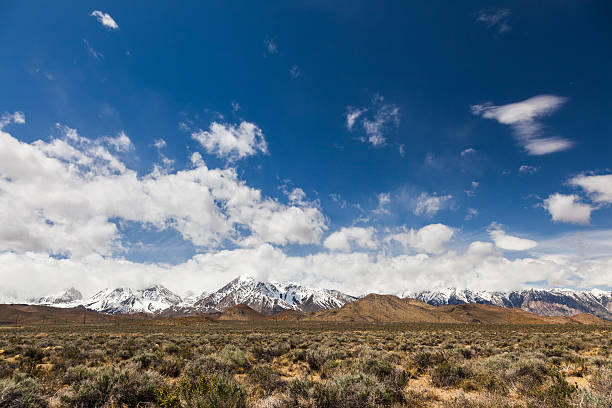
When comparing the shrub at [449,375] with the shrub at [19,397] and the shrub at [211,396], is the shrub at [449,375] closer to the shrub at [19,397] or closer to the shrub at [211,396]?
the shrub at [211,396]

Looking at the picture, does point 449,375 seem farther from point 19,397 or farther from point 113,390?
point 19,397

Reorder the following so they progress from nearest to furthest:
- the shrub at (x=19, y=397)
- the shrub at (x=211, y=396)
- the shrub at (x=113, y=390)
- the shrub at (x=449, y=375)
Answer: the shrub at (x=211, y=396), the shrub at (x=19, y=397), the shrub at (x=113, y=390), the shrub at (x=449, y=375)

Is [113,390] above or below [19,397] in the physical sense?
below

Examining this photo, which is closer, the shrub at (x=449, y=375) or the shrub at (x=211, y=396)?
the shrub at (x=211, y=396)

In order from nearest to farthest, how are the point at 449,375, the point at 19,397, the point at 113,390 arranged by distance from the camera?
the point at 19,397 < the point at 113,390 < the point at 449,375

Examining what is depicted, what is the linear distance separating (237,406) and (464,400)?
223 inches

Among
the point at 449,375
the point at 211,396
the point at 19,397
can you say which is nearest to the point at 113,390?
the point at 19,397

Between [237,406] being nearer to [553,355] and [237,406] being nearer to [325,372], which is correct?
[325,372]

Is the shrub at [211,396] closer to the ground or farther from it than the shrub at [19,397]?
farther from it

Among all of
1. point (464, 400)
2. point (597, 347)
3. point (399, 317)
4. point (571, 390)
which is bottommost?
point (399, 317)

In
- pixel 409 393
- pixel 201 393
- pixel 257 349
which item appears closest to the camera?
pixel 201 393

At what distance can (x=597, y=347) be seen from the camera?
22.2 meters

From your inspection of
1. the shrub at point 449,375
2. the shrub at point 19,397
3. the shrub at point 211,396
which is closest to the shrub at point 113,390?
the shrub at point 19,397

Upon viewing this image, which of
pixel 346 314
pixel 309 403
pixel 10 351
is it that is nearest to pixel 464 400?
pixel 309 403
